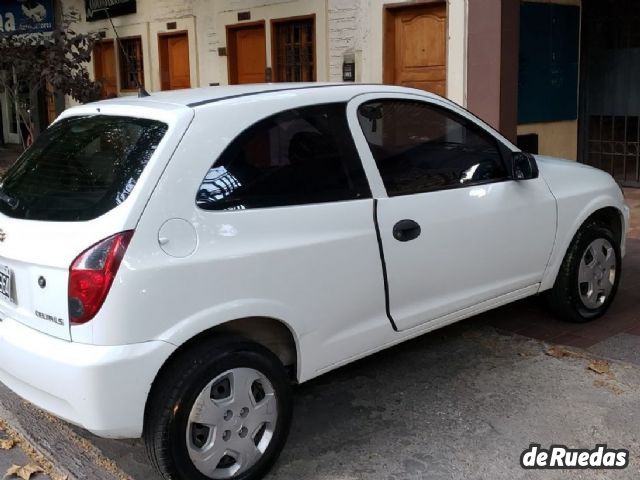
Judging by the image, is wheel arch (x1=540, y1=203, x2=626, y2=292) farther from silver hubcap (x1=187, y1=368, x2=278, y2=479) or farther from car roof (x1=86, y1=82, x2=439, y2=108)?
silver hubcap (x1=187, y1=368, x2=278, y2=479)

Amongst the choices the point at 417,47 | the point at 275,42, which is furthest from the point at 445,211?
the point at 275,42

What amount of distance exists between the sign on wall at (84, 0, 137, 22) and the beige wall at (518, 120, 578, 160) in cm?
783

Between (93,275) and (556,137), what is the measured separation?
7973 mm

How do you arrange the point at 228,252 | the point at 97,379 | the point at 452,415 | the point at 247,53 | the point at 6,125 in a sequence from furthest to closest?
1. the point at 6,125
2. the point at 247,53
3. the point at 452,415
4. the point at 228,252
5. the point at 97,379

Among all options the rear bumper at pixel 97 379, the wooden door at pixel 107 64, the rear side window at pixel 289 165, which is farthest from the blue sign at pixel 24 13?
the rear bumper at pixel 97 379

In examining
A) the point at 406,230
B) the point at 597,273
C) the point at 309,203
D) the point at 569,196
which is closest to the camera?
the point at 309,203

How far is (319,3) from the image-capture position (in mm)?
10195

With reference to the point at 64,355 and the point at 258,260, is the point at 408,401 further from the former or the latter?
the point at 64,355

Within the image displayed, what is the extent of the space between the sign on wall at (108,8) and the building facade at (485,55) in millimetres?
2702

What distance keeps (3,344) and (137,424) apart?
766 mm

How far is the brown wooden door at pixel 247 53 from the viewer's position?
11.5 metres

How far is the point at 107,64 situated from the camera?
49.2 ft

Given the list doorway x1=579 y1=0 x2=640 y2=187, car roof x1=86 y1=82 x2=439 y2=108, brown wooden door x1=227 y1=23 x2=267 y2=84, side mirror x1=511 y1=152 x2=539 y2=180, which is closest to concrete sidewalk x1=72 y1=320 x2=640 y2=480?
side mirror x1=511 y1=152 x2=539 y2=180

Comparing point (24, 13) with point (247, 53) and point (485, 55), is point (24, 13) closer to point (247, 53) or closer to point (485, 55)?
point (247, 53)
